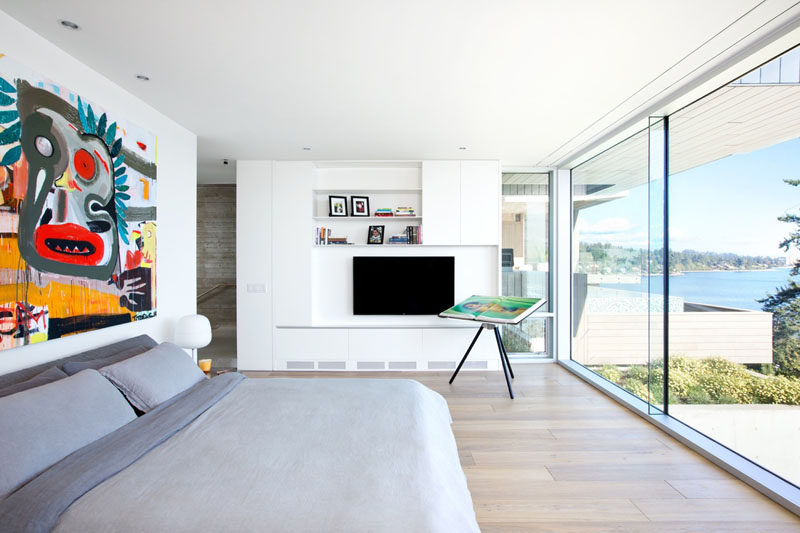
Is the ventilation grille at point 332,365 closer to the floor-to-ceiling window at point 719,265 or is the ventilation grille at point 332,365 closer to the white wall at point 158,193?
the white wall at point 158,193

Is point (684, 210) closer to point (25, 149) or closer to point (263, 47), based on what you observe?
point (263, 47)

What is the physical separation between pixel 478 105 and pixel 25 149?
9.39 ft

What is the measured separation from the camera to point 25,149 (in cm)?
195

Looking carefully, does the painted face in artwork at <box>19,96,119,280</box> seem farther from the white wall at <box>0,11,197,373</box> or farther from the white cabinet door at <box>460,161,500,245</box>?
the white cabinet door at <box>460,161,500,245</box>

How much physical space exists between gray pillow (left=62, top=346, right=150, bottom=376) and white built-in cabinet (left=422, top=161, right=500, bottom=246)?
3.03 m

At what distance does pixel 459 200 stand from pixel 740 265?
269 cm

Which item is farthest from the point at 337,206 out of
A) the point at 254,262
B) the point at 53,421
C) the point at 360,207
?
Result: the point at 53,421

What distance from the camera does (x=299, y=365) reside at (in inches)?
174

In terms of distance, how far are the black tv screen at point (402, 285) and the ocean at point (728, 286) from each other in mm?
2260

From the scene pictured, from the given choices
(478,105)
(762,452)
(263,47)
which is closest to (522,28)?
(478,105)

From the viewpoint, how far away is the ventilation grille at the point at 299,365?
14.5 ft

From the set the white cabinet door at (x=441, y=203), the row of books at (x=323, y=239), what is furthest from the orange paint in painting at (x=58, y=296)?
the white cabinet door at (x=441, y=203)

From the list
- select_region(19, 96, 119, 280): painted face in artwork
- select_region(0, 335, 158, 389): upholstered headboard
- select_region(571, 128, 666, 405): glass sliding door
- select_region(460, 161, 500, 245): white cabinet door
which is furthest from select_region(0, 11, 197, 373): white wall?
select_region(571, 128, 666, 405): glass sliding door

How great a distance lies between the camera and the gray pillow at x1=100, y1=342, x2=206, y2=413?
2014mm
